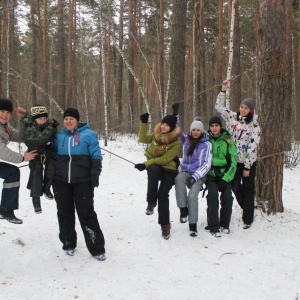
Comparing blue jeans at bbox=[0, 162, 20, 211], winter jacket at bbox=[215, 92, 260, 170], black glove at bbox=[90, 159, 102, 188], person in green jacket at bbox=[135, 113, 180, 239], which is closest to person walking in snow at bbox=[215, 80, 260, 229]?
winter jacket at bbox=[215, 92, 260, 170]

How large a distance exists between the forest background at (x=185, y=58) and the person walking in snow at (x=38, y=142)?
2.34 meters

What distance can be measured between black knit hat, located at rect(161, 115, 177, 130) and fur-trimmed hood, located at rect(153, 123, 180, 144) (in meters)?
0.08

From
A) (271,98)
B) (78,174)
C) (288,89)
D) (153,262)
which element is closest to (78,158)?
(78,174)

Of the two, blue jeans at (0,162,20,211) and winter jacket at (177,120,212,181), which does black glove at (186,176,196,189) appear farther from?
blue jeans at (0,162,20,211)

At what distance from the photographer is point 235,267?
3.64 metres

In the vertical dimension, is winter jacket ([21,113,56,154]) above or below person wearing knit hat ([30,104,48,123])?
below

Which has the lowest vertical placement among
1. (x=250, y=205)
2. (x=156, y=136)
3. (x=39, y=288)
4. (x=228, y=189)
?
(x=39, y=288)

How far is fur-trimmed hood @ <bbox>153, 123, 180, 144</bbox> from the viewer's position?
4438 millimetres

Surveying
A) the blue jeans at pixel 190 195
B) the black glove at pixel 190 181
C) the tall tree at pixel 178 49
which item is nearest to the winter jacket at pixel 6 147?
the blue jeans at pixel 190 195

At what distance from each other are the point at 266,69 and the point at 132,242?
334 centimetres

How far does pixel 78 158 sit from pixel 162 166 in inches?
48.6

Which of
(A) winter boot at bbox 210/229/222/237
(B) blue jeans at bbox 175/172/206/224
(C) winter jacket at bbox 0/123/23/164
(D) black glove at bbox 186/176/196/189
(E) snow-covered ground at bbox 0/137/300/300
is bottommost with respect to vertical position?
(E) snow-covered ground at bbox 0/137/300/300

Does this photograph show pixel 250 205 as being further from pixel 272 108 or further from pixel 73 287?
pixel 73 287

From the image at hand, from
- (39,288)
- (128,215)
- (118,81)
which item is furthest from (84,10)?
(39,288)
